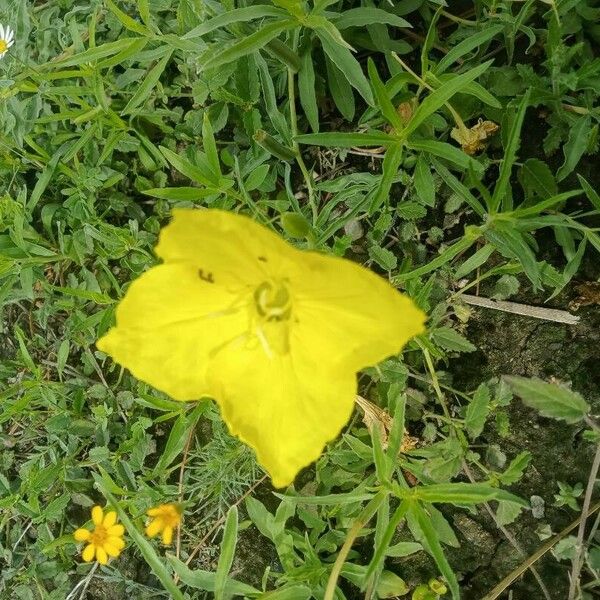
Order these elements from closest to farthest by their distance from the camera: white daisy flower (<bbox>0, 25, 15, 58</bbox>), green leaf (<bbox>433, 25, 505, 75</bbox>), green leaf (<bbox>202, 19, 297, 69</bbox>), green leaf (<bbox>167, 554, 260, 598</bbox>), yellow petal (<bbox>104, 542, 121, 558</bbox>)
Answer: green leaf (<bbox>202, 19, 297, 69</bbox>)
green leaf (<bbox>433, 25, 505, 75</bbox>)
green leaf (<bbox>167, 554, 260, 598</bbox>)
yellow petal (<bbox>104, 542, 121, 558</bbox>)
white daisy flower (<bbox>0, 25, 15, 58</bbox>)

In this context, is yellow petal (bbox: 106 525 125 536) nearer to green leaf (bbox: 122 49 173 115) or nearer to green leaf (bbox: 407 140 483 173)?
green leaf (bbox: 122 49 173 115)

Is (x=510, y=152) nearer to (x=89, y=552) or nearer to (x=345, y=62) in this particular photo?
(x=345, y=62)

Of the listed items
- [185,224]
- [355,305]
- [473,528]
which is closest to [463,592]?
[473,528]

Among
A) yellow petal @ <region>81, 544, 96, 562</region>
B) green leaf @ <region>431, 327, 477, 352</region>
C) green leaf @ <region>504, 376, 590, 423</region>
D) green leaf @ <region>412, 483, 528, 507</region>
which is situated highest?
green leaf @ <region>504, 376, 590, 423</region>

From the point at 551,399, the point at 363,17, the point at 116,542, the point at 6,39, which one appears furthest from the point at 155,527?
the point at 6,39

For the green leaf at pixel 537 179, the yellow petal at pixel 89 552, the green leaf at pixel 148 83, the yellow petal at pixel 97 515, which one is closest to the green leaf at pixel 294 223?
the green leaf at pixel 537 179

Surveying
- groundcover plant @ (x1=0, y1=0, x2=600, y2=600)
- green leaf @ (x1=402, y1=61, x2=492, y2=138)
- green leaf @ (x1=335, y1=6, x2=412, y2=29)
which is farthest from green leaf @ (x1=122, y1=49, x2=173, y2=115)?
green leaf @ (x1=402, y1=61, x2=492, y2=138)

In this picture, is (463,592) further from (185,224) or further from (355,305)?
(185,224)
